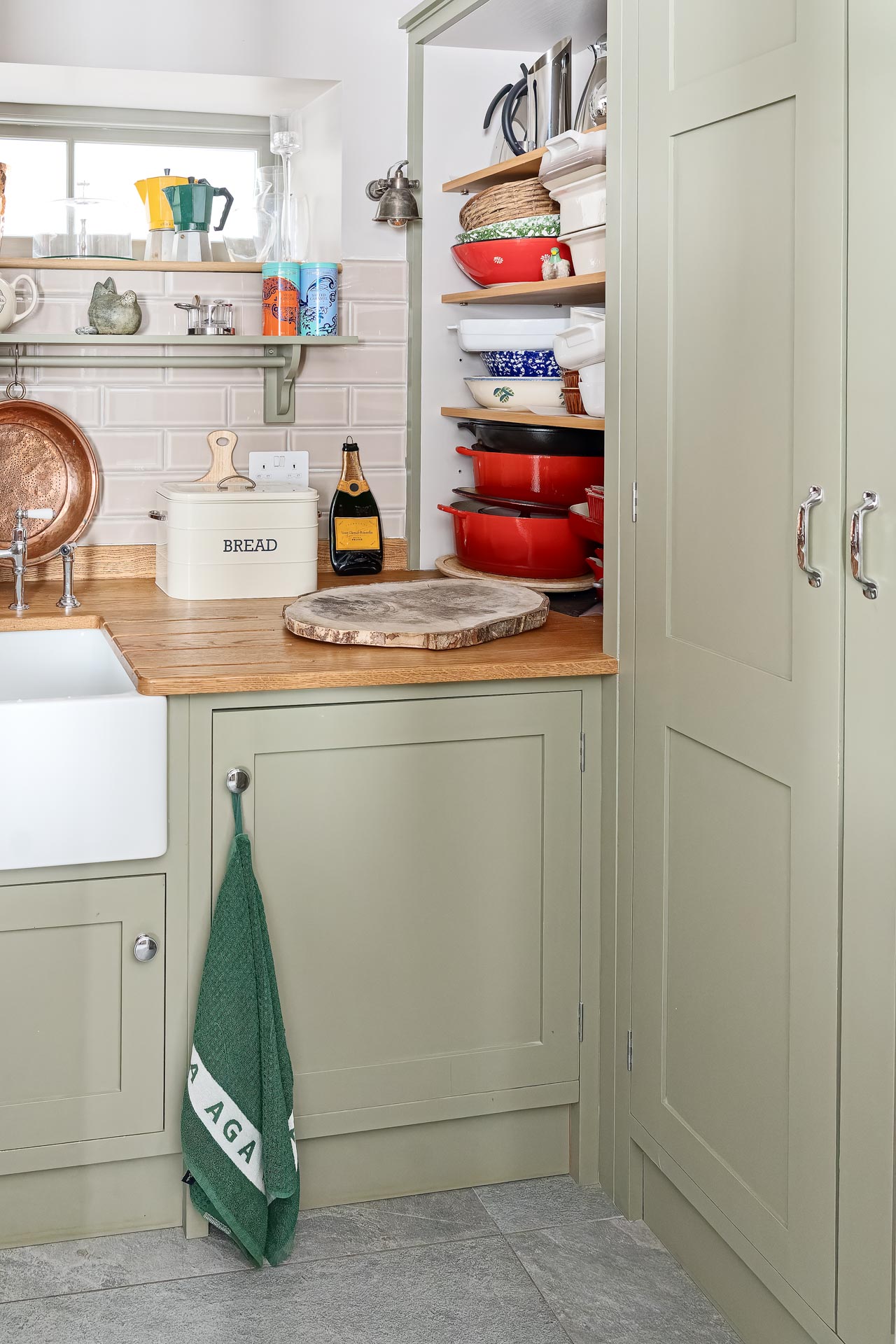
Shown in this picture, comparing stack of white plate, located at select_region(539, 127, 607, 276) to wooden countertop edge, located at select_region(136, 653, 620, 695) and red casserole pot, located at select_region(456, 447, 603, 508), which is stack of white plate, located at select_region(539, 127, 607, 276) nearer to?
red casserole pot, located at select_region(456, 447, 603, 508)

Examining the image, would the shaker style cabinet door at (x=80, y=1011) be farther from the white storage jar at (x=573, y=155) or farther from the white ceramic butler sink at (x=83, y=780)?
the white storage jar at (x=573, y=155)

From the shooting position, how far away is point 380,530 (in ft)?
9.61

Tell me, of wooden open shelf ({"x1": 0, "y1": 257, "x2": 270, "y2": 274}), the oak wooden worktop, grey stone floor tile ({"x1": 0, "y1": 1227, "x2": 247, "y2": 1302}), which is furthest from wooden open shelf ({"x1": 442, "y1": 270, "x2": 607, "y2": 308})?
grey stone floor tile ({"x1": 0, "y1": 1227, "x2": 247, "y2": 1302})

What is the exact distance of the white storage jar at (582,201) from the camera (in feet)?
7.30

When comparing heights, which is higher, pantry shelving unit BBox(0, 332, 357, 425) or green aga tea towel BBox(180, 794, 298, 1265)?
pantry shelving unit BBox(0, 332, 357, 425)

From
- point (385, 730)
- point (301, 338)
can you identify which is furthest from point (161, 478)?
point (385, 730)

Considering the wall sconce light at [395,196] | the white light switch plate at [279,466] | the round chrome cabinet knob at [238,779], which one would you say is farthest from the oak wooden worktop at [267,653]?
the wall sconce light at [395,196]

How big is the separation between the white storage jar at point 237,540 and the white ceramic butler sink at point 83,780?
684mm

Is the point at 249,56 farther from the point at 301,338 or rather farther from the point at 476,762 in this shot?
the point at 476,762

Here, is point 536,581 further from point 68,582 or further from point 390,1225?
point 390,1225

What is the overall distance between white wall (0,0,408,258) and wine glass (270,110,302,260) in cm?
10

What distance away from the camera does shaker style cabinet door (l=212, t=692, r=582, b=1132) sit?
2.00 m

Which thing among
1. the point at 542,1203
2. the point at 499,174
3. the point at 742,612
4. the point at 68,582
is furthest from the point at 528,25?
the point at 542,1203

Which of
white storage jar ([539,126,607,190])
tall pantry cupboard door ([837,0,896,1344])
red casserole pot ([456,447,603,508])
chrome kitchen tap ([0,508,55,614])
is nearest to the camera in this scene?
tall pantry cupboard door ([837,0,896,1344])
